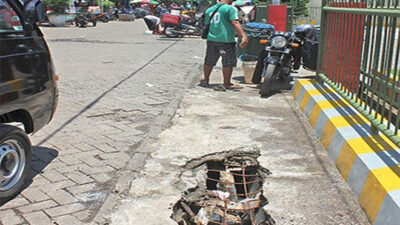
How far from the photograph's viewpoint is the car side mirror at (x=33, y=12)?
3783mm

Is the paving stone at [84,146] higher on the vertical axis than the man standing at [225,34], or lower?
lower

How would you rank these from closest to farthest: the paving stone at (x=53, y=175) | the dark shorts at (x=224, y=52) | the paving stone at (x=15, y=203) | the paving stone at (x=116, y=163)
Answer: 1. the paving stone at (x=15, y=203)
2. the paving stone at (x=53, y=175)
3. the paving stone at (x=116, y=163)
4. the dark shorts at (x=224, y=52)

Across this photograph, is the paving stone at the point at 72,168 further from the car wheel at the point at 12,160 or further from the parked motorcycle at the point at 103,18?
the parked motorcycle at the point at 103,18

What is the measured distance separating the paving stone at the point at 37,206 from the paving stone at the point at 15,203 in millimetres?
68

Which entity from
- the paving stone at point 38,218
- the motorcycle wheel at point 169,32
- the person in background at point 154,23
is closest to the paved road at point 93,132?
the paving stone at point 38,218

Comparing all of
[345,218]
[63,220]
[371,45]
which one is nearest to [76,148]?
[63,220]

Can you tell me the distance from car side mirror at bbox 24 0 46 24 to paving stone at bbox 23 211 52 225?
5.62 ft

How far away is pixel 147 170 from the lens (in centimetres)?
408

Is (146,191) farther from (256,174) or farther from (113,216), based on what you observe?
(256,174)

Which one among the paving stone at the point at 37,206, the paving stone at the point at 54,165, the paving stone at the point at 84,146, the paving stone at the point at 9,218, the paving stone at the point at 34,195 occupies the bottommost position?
the paving stone at the point at 84,146

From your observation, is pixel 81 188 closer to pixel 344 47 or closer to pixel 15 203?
pixel 15 203

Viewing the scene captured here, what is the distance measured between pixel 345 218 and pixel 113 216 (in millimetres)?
1750

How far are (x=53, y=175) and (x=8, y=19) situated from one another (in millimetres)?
1459

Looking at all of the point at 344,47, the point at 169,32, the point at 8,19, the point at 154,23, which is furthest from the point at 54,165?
the point at 154,23
